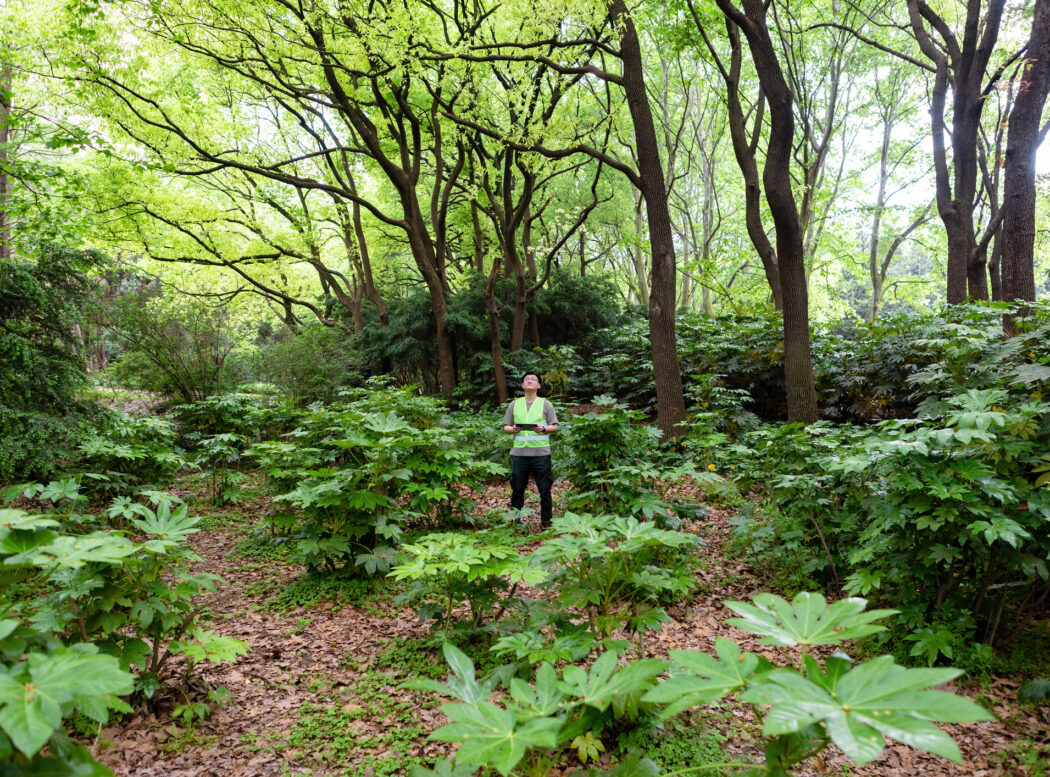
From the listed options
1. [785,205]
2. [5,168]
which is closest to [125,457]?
[5,168]

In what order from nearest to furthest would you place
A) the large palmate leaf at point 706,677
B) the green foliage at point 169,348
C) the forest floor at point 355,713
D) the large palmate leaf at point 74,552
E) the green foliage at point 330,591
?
the large palmate leaf at point 706,677
the large palmate leaf at point 74,552
the forest floor at point 355,713
the green foliage at point 330,591
the green foliage at point 169,348

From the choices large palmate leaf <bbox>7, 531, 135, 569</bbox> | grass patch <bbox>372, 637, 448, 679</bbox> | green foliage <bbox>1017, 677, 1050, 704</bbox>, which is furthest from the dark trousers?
large palmate leaf <bbox>7, 531, 135, 569</bbox>

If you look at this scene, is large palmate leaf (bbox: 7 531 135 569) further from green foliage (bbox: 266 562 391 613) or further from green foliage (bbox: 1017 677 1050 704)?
green foliage (bbox: 1017 677 1050 704)

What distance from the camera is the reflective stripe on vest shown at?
589 centimetres

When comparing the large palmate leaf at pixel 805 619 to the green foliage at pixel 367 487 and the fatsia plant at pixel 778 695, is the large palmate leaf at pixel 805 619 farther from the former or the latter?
the green foliage at pixel 367 487

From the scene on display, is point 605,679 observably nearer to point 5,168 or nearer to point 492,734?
point 492,734

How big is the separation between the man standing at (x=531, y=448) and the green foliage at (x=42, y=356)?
4765 mm

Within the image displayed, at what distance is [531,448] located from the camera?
19.3ft

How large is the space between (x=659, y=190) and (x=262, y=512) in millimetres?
7485

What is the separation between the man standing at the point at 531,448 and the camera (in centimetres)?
588

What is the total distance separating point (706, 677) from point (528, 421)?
14.9ft

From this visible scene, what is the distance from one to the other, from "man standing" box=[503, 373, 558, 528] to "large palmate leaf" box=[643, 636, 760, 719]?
14.7 feet

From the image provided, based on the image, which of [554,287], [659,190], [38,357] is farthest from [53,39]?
[554,287]

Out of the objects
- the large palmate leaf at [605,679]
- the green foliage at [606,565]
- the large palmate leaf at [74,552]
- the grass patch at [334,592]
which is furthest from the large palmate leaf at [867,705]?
the grass patch at [334,592]
